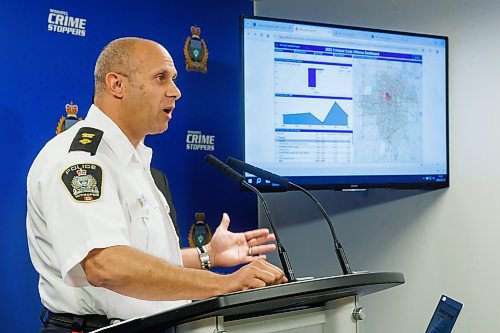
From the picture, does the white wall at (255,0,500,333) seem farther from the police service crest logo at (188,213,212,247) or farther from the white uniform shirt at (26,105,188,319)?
the white uniform shirt at (26,105,188,319)

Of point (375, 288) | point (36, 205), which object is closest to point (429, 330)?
point (375, 288)

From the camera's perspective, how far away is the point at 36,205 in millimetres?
1808

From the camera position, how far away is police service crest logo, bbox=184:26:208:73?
129 inches

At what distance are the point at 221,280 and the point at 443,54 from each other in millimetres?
2137

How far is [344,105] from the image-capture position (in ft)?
10.2

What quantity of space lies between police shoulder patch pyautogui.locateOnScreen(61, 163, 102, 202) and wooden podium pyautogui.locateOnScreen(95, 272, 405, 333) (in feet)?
1.65

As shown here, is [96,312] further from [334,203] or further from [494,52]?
[494,52]

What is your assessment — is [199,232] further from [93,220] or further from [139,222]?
[93,220]

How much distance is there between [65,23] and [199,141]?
2.75ft

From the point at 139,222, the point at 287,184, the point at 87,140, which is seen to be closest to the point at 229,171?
the point at 287,184

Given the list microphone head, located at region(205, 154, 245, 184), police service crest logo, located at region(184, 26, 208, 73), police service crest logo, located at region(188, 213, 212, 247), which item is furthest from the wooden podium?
police service crest logo, located at region(184, 26, 208, 73)

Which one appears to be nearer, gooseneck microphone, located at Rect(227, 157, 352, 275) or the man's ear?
gooseneck microphone, located at Rect(227, 157, 352, 275)

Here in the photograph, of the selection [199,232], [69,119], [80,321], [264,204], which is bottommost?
[80,321]

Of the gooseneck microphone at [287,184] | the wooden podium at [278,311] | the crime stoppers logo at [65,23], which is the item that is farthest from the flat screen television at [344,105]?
the wooden podium at [278,311]
